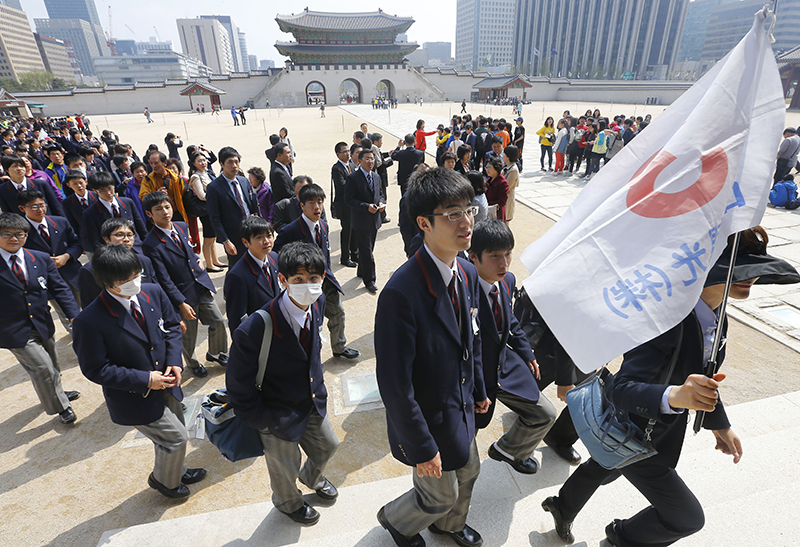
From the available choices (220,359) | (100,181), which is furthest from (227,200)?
(220,359)

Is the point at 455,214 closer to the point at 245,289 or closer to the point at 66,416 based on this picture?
the point at 245,289

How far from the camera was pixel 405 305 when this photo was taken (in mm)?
1692

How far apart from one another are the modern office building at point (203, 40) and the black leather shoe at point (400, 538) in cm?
21434

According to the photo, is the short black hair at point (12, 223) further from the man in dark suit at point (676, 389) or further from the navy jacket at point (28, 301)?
the man in dark suit at point (676, 389)

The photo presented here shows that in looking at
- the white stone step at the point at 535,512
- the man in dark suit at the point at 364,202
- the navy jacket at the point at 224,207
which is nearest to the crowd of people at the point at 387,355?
the white stone step at the point at 535,512

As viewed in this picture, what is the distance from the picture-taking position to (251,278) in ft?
10.8

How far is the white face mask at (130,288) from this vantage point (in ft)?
8.02

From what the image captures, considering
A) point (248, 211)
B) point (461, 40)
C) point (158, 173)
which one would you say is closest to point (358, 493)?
point (248, 211)

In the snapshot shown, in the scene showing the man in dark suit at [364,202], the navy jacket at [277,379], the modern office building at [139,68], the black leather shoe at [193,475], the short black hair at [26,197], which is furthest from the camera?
the modern office building at [139,68]

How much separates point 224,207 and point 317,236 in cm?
187

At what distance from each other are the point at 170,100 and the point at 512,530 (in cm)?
6293

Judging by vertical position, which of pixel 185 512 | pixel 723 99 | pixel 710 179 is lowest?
pixel 185 512

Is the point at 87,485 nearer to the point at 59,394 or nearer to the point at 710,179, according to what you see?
the point at 59,394

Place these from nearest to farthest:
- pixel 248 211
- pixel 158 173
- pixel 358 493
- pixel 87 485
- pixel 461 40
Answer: pixel 358 493 < pixel 87 485 < pixel 248 211 < pixel 158 173 < pixel 461 40
